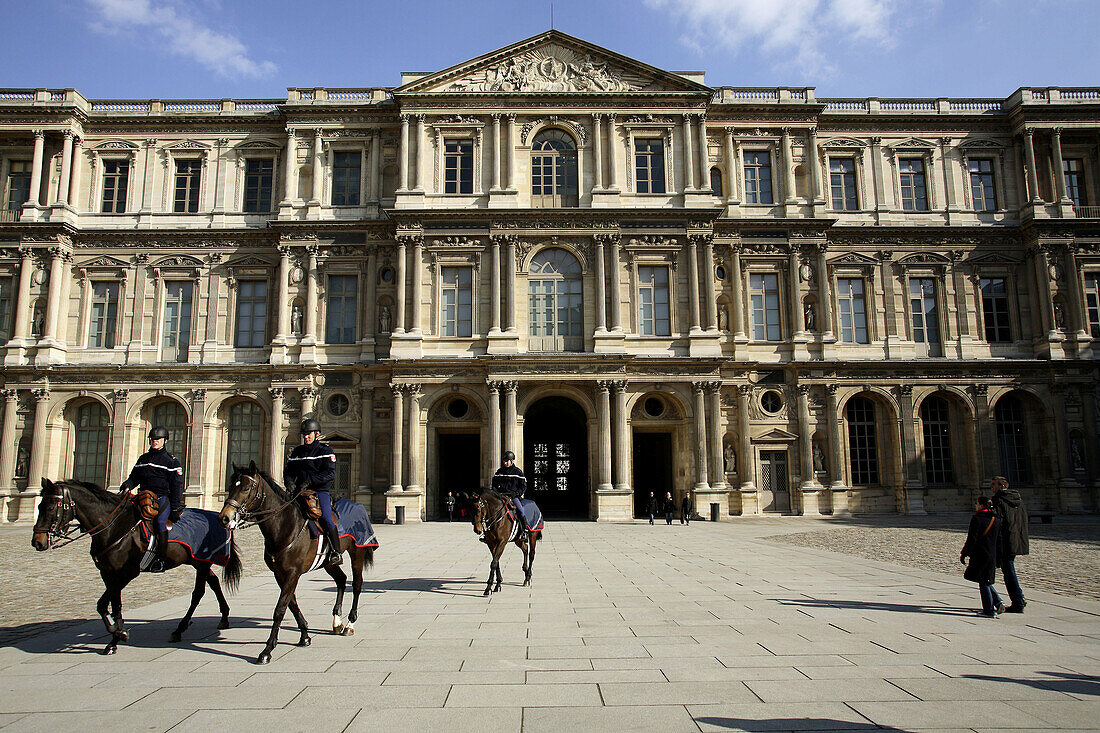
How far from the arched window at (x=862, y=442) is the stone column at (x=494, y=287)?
55.6 feet

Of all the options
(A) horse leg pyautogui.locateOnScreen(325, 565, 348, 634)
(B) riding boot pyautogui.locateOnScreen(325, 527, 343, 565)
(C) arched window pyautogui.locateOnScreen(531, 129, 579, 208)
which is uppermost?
(C) arched window pyautogui.locateOnScreen(531, 129, 579, 208)

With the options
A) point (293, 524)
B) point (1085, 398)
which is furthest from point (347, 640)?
point (1085, 398)

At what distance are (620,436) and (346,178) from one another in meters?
18.0

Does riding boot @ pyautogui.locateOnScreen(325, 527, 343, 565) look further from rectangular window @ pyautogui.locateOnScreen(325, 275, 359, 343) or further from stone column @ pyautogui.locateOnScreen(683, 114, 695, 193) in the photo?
stone column @ pyautogui.locateOnScreen(683, 114, 695, 193)

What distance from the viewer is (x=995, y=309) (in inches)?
1368

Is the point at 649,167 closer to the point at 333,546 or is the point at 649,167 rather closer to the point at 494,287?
the point at 494,287

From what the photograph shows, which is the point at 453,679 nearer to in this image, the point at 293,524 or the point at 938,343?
the point at 293,524

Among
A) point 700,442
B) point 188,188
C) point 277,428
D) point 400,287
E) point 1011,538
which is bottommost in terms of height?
point 1011,538

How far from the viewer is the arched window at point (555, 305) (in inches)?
1248

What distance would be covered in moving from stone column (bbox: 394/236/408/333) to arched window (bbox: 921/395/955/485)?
24496 millimetres

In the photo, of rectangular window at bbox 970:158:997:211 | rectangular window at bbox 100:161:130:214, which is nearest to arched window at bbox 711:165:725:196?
rectangular window at bbox 970:158:997:211

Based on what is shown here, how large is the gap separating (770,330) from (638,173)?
9611mm

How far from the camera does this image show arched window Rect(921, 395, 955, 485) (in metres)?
33.4

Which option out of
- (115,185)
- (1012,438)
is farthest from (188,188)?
(1012,438)
